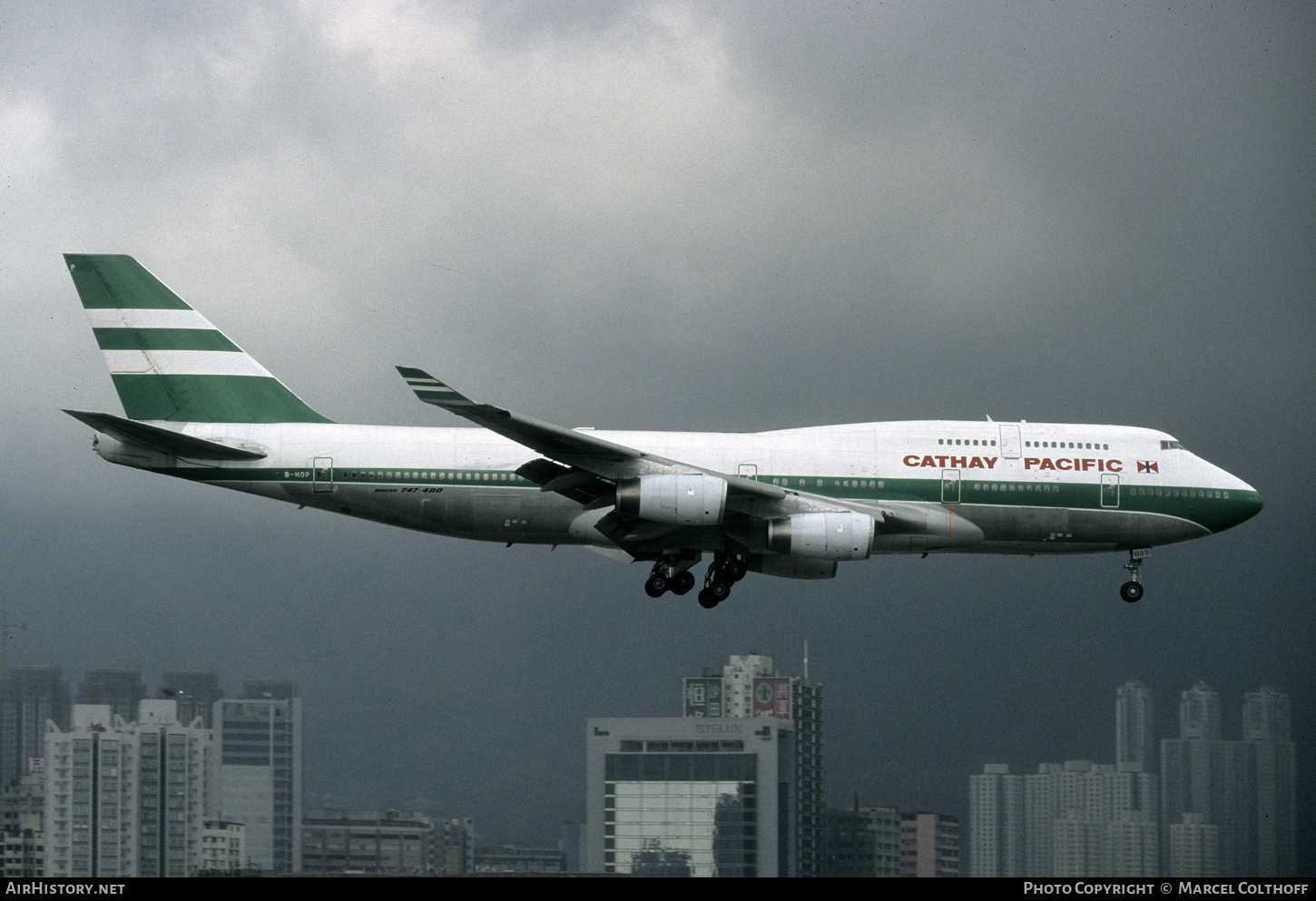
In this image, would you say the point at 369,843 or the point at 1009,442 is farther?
the point at 369,843

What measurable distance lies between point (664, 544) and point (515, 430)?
655cm

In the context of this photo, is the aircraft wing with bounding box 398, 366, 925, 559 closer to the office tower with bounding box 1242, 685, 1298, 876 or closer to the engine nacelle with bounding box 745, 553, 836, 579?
the engine nacelle with bounding box 745, 553, 836, 579

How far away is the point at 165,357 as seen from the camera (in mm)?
45844

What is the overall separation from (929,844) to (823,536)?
284 feet

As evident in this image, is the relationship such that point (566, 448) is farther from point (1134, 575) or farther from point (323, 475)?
point (1134, 575)

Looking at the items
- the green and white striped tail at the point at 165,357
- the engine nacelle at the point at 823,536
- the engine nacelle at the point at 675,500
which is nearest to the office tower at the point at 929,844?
the engine nacelle at the point at 823,536

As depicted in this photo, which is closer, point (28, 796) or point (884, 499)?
point (884, 499)

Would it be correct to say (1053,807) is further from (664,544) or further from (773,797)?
(664,544)

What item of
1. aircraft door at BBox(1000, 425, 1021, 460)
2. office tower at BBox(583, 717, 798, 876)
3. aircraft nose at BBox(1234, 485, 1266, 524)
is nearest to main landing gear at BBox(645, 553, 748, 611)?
aircraft door at BBox(1000, 425, 1021, 460)

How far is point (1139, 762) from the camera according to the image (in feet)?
424

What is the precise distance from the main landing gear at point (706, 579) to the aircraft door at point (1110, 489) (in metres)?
10.6

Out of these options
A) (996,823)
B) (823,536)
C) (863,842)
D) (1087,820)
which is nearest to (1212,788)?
(1087,820)

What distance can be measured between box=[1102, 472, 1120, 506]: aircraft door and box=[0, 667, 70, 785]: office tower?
334 feet
